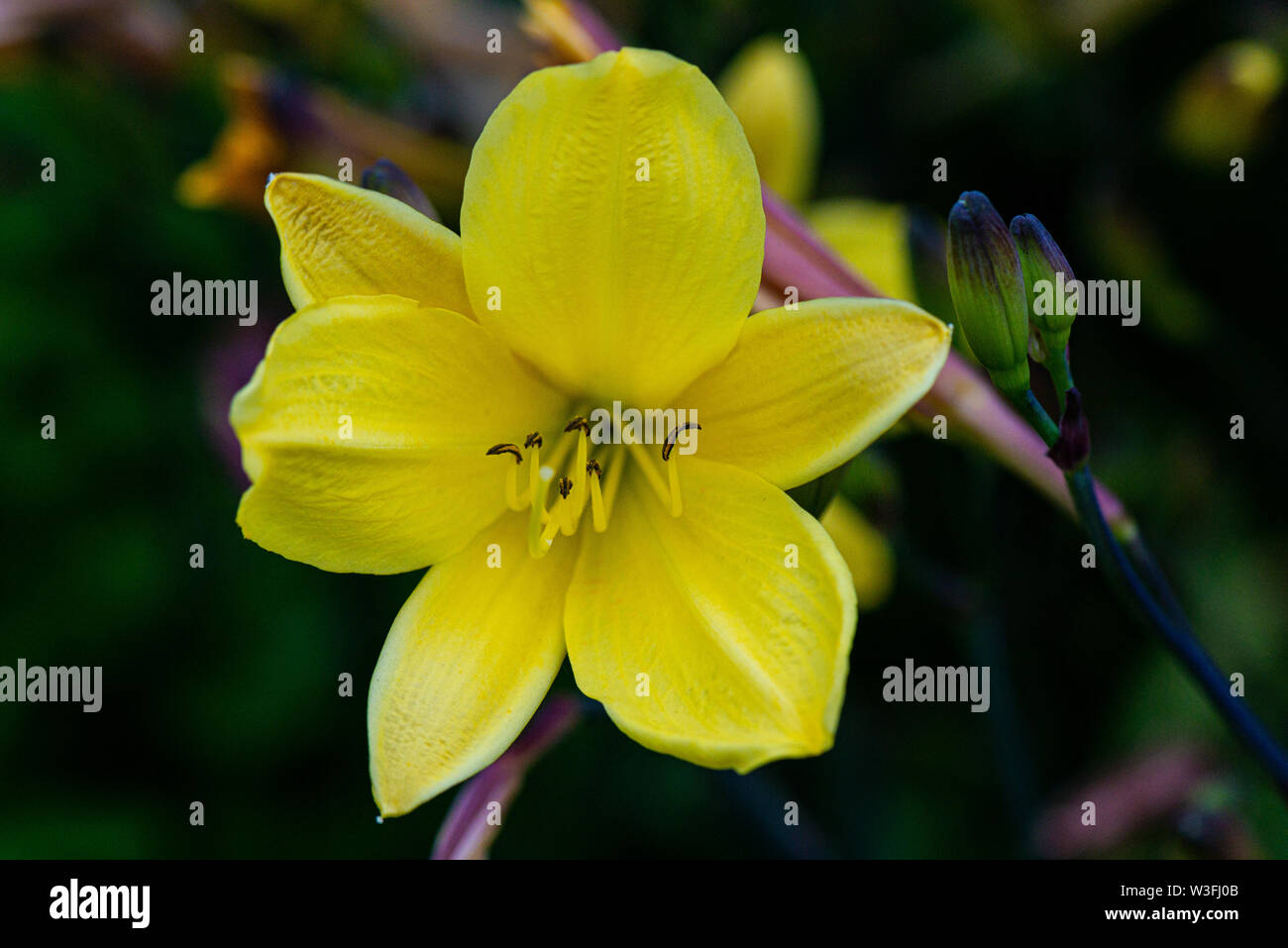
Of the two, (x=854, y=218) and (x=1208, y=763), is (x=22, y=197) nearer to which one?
(x=854, y=218)

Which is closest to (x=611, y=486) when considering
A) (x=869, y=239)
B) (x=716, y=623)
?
(x=716, y=623)

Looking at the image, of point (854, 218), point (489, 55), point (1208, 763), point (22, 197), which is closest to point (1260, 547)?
point (1208, 763)

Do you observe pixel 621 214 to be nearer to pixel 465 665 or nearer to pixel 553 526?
pixel 553 526

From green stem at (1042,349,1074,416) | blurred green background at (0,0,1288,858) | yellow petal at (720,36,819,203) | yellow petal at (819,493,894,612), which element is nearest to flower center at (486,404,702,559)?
green stem at (1042,349,1074,416)

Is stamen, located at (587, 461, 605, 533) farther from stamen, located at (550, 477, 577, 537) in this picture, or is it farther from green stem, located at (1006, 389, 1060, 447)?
Answer: green stem, located at (1006, 389, 1060, 447)

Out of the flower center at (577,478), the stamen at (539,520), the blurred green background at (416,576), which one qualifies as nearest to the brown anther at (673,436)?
the flower center at (577,478)
